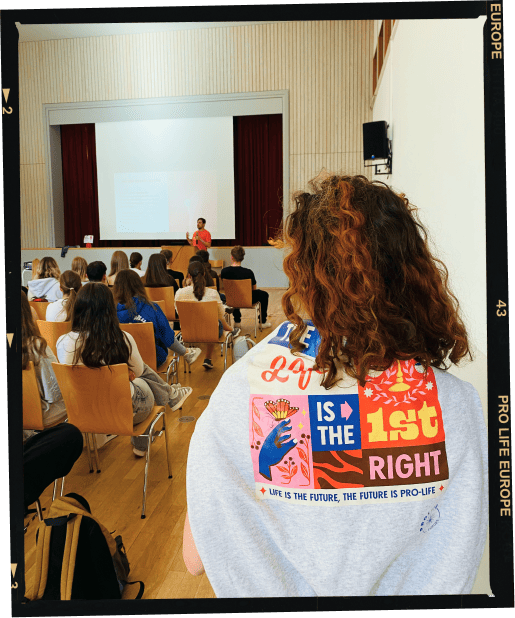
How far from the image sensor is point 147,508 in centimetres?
262

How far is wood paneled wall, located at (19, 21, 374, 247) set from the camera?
10.4 m

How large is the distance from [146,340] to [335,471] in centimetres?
257

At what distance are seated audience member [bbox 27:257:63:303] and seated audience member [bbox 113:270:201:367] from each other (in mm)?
522

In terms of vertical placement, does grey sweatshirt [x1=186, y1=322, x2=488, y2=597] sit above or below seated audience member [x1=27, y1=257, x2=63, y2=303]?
below

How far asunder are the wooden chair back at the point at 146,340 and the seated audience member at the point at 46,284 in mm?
828

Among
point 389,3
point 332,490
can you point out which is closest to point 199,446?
point 332,490

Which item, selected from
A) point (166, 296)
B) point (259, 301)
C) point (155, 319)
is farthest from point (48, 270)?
point (259, 301)

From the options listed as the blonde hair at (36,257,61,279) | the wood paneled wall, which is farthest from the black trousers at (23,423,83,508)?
the wood paneled wall

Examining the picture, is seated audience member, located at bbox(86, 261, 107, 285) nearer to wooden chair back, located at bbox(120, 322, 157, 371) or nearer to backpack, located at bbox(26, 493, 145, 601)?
wooden chair back, located at bbox(120, 322, 157, 371)

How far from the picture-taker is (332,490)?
1107mm

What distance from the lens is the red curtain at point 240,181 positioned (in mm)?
11477

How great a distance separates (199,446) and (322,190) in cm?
62

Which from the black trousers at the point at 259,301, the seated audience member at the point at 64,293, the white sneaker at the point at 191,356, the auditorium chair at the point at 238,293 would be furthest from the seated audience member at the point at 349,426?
the black trousers at the point at 259,301

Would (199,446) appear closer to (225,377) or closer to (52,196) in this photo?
(225,377)
